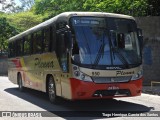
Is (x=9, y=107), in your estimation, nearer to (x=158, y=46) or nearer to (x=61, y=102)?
(x=61, y=102)

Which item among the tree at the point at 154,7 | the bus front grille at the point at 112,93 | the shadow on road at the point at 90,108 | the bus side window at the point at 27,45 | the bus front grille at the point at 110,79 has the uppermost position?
the tree at the point at 154,7

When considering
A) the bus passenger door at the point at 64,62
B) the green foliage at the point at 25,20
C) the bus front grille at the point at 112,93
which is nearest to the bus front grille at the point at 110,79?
the bus front grille at the point at 112,93

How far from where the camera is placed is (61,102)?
13.0m

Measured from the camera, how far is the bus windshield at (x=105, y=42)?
1077 cm

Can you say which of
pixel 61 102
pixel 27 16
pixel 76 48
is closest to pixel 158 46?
pixel 61 102

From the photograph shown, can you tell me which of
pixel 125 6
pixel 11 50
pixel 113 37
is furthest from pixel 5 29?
pixel 113 37

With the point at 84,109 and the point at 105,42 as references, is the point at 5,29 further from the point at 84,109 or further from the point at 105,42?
the point at 105,42

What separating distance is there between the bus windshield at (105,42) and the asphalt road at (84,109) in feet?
4.56

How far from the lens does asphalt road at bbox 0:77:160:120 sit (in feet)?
32.9

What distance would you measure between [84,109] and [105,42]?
2.14m

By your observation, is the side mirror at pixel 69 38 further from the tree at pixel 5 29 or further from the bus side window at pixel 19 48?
the tree at pixel 5 29

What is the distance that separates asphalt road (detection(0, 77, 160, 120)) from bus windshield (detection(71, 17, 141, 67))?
1389 millimetres

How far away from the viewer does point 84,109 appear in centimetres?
1140

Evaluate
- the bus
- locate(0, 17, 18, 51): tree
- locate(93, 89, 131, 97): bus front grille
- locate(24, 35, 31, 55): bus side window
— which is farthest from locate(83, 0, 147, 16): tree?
locate(0, 17, 18, 51): tree
